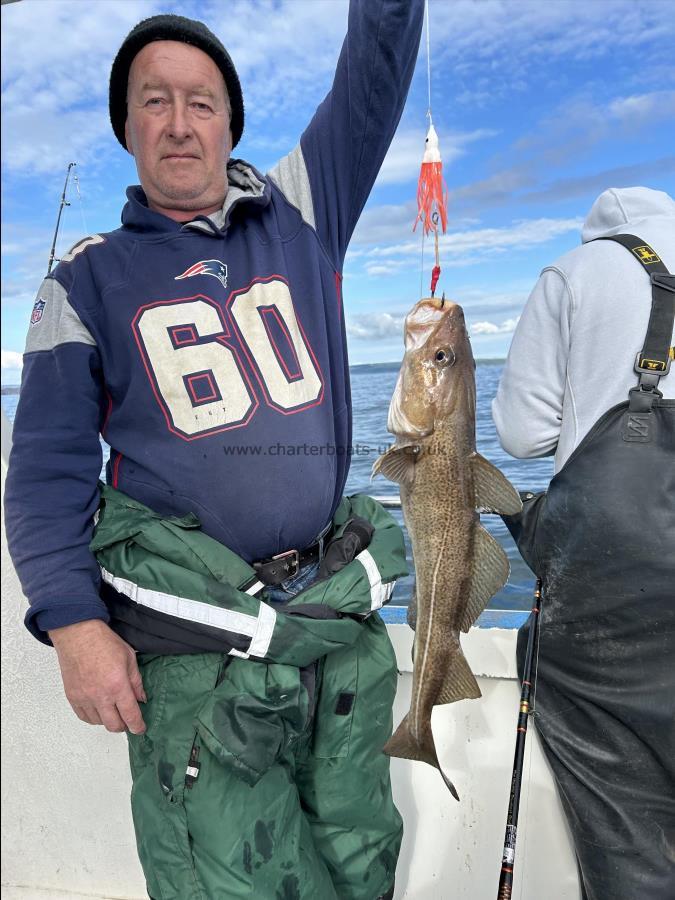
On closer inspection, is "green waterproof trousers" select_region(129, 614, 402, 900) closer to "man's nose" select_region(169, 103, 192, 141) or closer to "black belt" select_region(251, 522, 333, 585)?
"black belt" select_region(251, 522, 333, 585)

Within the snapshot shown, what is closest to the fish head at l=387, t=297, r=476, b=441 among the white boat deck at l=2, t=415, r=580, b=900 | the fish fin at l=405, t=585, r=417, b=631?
the fish fin at l=405, t=585, r=417, b=631

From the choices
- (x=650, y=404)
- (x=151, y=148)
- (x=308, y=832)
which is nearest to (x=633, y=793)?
(x=308, y=832)

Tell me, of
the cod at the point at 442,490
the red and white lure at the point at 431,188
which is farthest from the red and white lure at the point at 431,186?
the cod at the point at 442,490

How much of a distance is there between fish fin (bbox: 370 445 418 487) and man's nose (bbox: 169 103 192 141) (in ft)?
4.03

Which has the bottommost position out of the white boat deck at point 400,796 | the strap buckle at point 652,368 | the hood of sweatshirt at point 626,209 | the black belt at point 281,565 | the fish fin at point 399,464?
the white boat deck at point 400,796

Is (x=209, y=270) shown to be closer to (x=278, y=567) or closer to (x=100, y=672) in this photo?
(x=278, y=567)

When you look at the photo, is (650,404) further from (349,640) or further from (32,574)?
(32,574)

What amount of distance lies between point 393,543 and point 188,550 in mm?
697

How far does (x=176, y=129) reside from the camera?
2244mm

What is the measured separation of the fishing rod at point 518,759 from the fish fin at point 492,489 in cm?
64

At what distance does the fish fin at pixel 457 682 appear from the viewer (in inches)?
81.9

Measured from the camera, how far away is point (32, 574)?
1.99 metres

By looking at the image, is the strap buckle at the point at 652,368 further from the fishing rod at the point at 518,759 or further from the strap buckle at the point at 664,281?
the fishing rod at the point at 518,759

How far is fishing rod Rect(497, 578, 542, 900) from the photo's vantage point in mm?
2149
